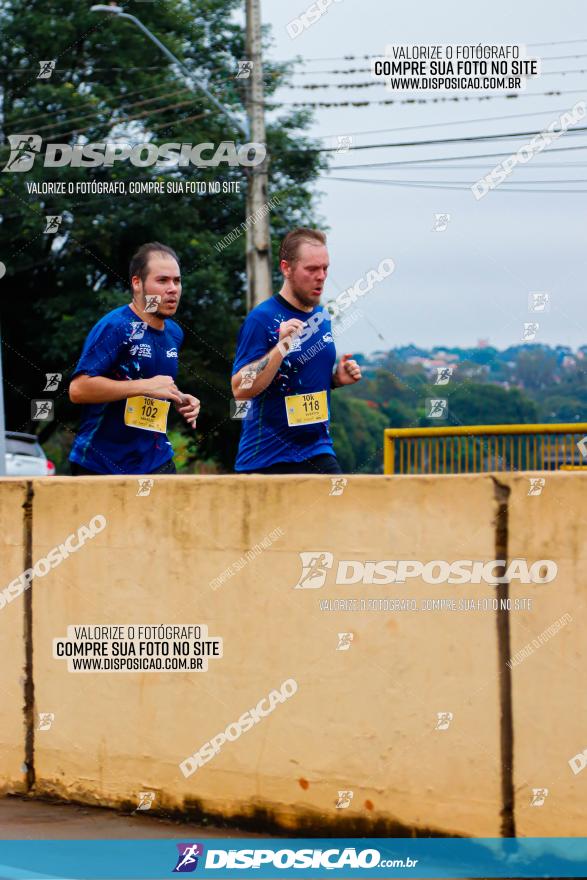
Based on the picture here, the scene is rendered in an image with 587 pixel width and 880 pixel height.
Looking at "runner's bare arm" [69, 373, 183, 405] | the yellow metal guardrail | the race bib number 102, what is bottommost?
the yellow metal guardrail

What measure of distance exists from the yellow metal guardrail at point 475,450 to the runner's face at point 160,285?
5.72 feet

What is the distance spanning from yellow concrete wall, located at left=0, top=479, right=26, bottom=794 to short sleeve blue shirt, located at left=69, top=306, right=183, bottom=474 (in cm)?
75

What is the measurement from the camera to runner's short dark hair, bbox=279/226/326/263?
5.98 meters

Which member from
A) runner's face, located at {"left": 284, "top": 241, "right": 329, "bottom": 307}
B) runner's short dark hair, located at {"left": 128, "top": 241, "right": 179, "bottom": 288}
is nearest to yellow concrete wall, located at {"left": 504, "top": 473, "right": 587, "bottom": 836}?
runner's face, located at {"left": 284, "top": 241, "right": 329, "bottom": 307}

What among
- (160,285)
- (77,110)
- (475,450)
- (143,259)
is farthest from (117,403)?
(77,110)

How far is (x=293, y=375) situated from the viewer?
19.6 feet

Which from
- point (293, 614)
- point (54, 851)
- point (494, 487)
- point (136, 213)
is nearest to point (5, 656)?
point (54, 851)

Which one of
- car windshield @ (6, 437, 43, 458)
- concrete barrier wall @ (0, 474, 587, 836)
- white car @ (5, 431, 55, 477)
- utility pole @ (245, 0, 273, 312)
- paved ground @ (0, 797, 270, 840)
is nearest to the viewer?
concrete barrier wall @ (0, 474, 587, 836)

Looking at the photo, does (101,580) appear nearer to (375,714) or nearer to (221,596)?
(221,596)

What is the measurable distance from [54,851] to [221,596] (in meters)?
1.08

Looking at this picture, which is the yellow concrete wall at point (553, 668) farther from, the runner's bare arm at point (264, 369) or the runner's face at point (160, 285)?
the runner's face at point (160, 285)

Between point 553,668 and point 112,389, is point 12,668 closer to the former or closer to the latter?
point 112,389

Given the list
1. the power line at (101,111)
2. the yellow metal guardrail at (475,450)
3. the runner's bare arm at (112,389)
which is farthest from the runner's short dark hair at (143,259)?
the power line at (101,111)

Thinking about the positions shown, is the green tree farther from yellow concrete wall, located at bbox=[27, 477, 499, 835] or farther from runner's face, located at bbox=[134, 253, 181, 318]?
yellow concrete wall, located at bbox=[27, 477, 499, 835]
